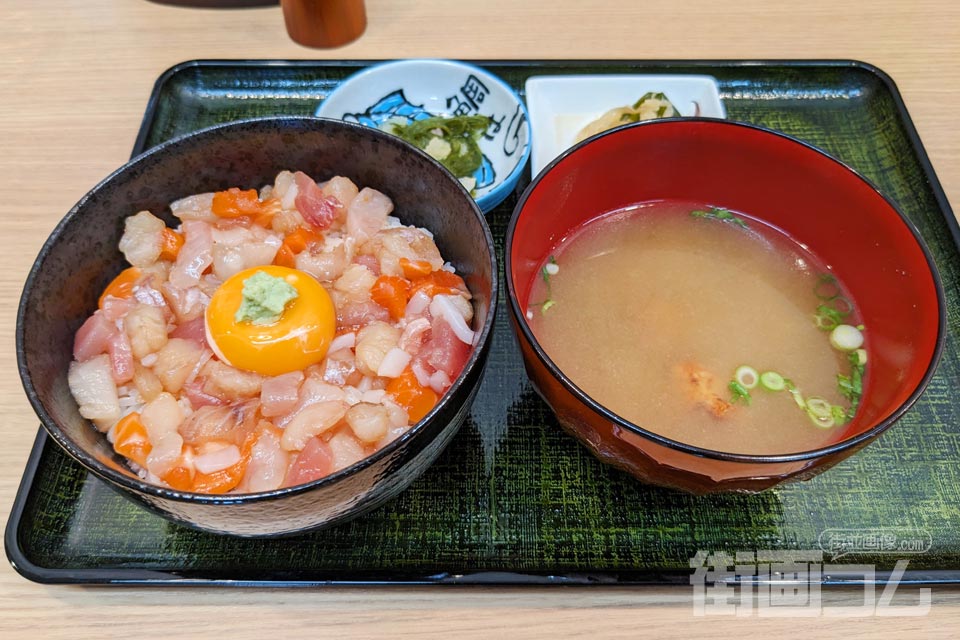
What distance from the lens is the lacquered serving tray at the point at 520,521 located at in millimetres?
1281

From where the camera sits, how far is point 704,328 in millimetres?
1479

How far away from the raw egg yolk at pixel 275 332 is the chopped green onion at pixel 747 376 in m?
0.91

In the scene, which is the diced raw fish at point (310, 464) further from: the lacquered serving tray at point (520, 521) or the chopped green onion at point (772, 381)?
the chopped green onion at point (772, 381)

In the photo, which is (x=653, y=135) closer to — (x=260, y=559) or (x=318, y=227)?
(x=318, y=227)

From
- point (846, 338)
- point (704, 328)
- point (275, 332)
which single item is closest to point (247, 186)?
point (275, 332)

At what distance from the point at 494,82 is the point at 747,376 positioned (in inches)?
48.5

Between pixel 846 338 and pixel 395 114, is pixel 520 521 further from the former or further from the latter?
pixel 395 114

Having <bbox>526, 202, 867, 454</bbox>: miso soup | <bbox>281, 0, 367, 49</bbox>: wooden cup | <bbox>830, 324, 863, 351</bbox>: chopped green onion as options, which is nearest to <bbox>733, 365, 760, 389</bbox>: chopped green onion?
<bbox>526, 202, 867, 454</bbox>: miso soup

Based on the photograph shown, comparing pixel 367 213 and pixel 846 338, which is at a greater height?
pixel 367 213

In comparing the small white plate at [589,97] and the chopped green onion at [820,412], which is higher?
the small white plate at [589,97]

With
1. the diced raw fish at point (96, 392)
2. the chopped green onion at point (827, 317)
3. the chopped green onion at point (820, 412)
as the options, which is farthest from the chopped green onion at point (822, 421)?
the diced raw fish at point (96, 392)

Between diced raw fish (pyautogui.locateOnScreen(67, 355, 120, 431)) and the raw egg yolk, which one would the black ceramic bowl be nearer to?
diced raw fish (pyautogui.locateOnScreen(67, 355, 120, 431))

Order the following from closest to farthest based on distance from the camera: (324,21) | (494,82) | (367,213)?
(367,213) < (494,82) < (324,21)

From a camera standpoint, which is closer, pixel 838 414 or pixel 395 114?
pixel 838 414
